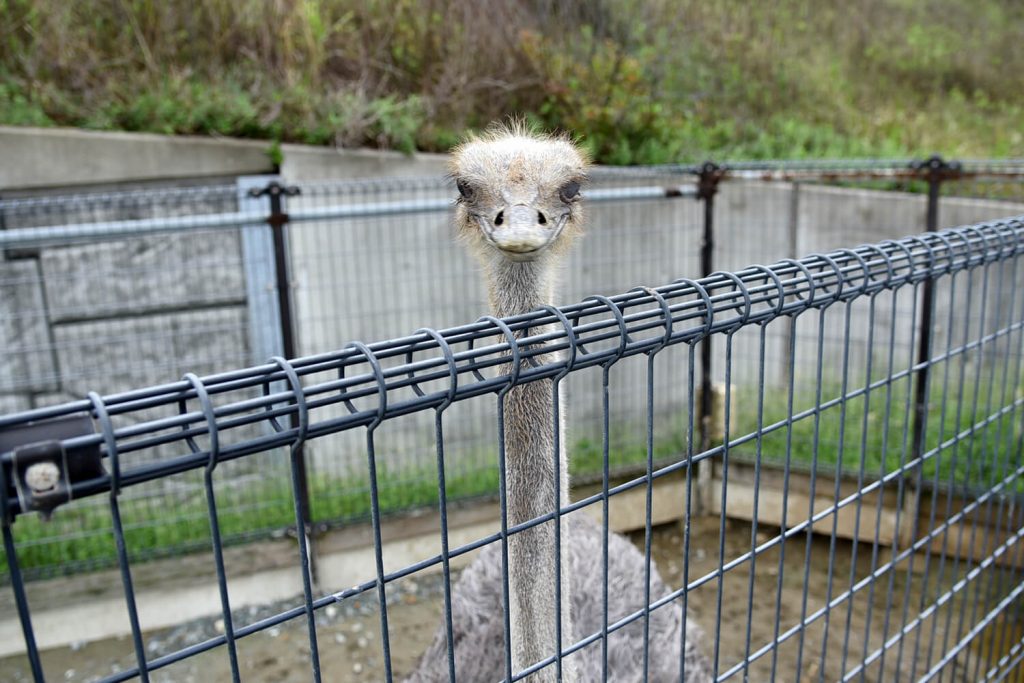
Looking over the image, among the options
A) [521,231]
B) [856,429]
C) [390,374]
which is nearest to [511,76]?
[856,429]

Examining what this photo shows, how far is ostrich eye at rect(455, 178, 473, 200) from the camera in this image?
1840 millimetres

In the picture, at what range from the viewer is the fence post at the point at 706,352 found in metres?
4.74

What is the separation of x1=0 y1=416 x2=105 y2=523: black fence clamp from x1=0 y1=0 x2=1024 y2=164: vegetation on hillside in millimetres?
4754

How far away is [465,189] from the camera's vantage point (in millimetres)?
1863

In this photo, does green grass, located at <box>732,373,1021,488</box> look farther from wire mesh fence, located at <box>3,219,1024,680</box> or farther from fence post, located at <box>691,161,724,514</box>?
fence post, located at <box>691,161,724,514</box>

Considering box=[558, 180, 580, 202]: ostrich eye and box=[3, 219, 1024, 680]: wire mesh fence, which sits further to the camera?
box=[558, 180, 580, 202]: ostrich eye

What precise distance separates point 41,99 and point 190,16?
1394 mm

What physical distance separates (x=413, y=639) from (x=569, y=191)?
9.53ft

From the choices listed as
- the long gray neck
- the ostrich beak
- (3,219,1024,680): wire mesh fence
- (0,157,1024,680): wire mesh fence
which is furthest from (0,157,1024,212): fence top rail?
the long gray neck

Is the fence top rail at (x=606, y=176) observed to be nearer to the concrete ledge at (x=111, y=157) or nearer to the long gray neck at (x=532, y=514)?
the concrete ledge at (x=111, y=157)

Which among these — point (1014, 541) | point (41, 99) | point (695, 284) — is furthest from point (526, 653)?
point (41, 99)

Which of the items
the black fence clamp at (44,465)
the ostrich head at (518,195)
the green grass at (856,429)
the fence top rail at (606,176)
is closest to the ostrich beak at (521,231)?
the ostrich head at (518,195)

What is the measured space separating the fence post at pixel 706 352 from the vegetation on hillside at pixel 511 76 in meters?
1.68

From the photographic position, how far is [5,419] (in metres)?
0.82
